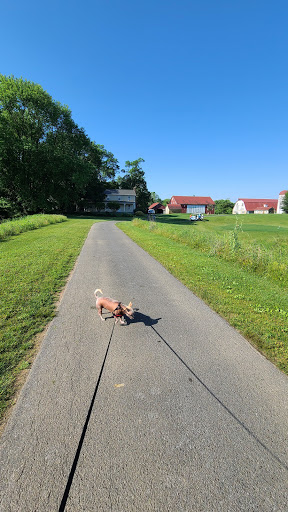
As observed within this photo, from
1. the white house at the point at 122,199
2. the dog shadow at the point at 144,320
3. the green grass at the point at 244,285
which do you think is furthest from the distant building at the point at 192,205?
the dog shadow at the point at 144,320

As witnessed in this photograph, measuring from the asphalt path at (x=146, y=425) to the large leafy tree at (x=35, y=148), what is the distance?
35.0m

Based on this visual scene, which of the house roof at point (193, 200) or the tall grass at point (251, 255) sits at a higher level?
the house roof at point (193, 200)

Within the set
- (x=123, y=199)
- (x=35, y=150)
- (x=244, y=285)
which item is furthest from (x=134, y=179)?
(x=244, y=285)

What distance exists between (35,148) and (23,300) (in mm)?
33684

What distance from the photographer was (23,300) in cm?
479

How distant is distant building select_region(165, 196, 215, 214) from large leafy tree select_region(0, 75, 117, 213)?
Result: 1701 inches

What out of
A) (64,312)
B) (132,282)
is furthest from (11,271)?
(132,282)

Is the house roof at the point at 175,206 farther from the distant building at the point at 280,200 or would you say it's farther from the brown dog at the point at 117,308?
the brown dog at the point at 117,308

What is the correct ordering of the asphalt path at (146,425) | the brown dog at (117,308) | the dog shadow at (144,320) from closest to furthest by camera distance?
1. the asphalt path at (146,425)
2. the brown dog at (117,308)
3. the dog shadow at (144,320)

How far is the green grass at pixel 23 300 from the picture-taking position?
2996mm

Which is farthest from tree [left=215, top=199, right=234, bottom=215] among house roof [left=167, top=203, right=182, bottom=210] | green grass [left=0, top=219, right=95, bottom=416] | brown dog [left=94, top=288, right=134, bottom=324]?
brown dog [left=94, top=288, right=134, bottom=324]

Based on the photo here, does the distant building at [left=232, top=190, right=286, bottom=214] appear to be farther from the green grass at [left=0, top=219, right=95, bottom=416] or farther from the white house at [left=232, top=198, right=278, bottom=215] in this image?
Answer: the green grass at [left=0, top=219, right=95, bottom=416]

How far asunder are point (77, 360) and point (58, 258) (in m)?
6.13

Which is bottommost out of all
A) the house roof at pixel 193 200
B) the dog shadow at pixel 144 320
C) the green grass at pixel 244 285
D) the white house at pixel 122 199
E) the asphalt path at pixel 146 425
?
the asphalt path at pixel 146 425
